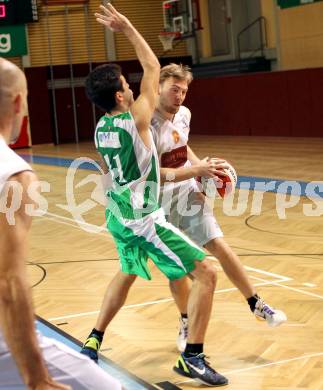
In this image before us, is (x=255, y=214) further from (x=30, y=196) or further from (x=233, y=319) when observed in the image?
(x=30, y=196)

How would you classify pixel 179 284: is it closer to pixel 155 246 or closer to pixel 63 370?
pixel 155 246

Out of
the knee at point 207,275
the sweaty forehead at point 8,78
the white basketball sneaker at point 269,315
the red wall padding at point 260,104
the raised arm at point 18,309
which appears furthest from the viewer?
the red wall padding at point 260,104

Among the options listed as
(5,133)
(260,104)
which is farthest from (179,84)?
(260,104)

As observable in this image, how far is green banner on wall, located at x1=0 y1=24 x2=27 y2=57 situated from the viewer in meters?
23.5

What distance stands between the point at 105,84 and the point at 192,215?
1098 millimetres

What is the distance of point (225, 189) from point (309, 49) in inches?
646

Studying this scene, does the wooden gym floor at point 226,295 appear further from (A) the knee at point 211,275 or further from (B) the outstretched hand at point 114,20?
(B) the outstretched hand at point 114,20

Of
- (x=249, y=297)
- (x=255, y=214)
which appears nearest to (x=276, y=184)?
(x=255, y=214)

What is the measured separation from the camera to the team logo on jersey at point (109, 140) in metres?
4.58

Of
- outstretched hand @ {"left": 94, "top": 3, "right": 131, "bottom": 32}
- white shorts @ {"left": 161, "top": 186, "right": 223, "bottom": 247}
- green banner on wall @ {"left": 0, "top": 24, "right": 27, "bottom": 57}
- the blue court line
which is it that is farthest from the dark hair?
green banner on wall @ {"left": 0, "top": 24, "right": 27, "bottom": 57}

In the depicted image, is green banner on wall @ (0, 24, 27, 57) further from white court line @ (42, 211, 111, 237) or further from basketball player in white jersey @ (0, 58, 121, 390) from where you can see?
basketball player in white jersey @ (0, 58, 121, 390)

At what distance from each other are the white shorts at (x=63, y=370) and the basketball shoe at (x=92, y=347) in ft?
7.29

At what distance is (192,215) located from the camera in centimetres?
513

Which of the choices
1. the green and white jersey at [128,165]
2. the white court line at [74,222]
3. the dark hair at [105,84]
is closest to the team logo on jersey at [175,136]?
the green and white jersey at [128,165]
